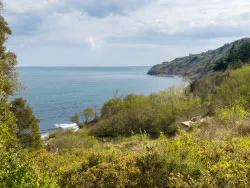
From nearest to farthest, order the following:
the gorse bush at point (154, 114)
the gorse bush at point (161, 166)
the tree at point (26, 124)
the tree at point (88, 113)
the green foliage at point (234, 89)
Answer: the gorse bush at point (161, 166), the tree at point (26, 124), the green foliage at point (234, 89), the gorse bush at point (154, 114), the tree at point (88, 113)

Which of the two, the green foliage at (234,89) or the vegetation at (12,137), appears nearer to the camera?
the vegetation at (12,137)

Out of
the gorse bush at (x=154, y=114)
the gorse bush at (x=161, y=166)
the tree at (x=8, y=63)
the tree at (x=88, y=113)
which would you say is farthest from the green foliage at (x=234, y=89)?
the tree at (x=88, y=113)

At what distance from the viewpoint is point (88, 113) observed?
55.8m

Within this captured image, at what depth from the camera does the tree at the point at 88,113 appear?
2191 inches

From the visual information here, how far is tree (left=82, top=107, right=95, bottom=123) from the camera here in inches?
2191

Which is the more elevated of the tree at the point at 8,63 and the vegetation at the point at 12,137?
the tree at the point at 8,63

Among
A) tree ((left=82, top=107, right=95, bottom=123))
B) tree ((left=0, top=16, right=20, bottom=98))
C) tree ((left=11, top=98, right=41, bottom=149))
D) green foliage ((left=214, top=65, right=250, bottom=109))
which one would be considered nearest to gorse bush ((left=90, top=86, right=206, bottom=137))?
green foliage ((left=214, top=65, right=250, bottom=109))

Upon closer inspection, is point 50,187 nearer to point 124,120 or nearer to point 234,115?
point 234,115

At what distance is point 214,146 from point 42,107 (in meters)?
65.4

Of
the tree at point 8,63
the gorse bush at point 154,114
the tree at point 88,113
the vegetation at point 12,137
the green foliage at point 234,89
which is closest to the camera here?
the vegetation at point 12,137

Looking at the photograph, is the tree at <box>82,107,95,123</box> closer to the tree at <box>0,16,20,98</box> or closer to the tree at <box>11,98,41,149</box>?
the tree at <box>11,98,41,149</box>

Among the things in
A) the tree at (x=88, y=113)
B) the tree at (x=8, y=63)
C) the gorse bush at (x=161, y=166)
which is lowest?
the tree at (x=88, y=113)

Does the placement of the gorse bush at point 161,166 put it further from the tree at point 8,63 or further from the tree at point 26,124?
the tree at point 26,124

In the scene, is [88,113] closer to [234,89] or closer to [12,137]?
[234,89]
